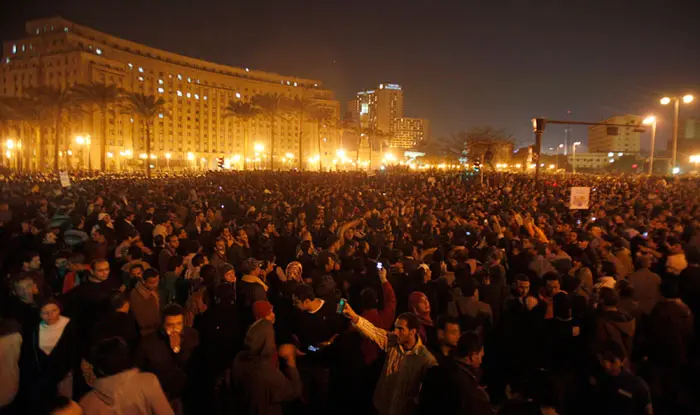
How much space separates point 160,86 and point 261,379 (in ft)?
410

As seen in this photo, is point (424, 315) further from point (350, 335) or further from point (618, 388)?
point (618, 388)

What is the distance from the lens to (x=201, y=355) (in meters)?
4.68

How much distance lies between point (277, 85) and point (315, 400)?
145710mm

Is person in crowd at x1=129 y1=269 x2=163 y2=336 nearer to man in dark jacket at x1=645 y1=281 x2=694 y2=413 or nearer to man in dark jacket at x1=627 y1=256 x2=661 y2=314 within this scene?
man in dark jacket at x1=645 y1=281 x2=694 y2=413

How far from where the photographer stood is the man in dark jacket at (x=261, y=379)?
3598 millimetres

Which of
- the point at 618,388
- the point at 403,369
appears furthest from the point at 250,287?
the point at 618,388

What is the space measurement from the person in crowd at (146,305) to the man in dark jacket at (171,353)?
72 cm

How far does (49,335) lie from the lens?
4.09 m

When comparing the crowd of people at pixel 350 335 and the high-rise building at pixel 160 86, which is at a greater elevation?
the high-rise building at pixel 160 86

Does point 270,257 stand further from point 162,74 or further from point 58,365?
point 162,74

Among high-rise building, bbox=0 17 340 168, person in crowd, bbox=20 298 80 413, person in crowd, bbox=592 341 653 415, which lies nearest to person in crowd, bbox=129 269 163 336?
person in crowd, bbox=20 298 80 413

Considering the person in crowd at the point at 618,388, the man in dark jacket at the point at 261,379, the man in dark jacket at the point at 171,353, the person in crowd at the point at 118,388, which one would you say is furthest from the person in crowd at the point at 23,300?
the person in crowd at the point at 618,388

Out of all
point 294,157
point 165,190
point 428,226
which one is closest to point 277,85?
point 294,157

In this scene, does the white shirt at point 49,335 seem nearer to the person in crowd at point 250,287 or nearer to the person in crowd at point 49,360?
the person in crowd at point 49,360
